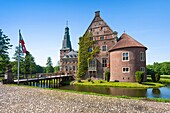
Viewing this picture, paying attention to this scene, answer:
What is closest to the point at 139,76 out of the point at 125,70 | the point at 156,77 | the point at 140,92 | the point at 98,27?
the point at 125,70

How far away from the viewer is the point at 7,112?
6.67 metres

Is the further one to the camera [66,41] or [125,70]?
[66,41]

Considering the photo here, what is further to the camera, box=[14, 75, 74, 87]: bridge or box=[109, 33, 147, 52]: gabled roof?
box=[109, 33, 147, 52]: gabled roof

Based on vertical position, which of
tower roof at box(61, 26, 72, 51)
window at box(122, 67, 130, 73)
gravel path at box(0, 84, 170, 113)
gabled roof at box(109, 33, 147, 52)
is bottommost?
gravel path at box(0, 84, 170, 113)

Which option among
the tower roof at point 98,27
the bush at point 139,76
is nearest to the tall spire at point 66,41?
the tower roof at point 98,27

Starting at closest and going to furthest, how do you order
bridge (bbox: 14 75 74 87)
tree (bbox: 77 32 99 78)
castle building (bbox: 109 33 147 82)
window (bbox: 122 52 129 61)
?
bridge (bbox: 14 75 74 87) → castle building (bbox: 109 33 147 82) → window (bbox: 122 52 129 61) → tree (bbox: 77 32 99 78)

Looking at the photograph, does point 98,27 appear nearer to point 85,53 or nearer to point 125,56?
point 85,53

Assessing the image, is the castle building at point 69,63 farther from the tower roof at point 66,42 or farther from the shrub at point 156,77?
the shrub at point 156,77

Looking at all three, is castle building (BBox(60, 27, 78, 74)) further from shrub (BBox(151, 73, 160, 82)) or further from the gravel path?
the gravel path

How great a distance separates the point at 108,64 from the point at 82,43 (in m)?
8.47

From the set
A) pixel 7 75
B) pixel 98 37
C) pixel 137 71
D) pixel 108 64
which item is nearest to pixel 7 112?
pixel 7 75

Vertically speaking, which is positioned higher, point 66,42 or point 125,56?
point 66,42

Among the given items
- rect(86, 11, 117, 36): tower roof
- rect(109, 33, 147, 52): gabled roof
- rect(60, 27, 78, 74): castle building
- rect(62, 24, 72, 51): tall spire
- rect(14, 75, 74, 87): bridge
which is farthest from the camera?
rect(62, 24, 72, 51): tall spire

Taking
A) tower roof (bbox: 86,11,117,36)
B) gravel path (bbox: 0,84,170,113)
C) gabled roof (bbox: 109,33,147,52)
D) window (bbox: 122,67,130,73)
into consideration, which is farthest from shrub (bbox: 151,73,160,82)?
gravel path (bbox: 0,84,170,113)
